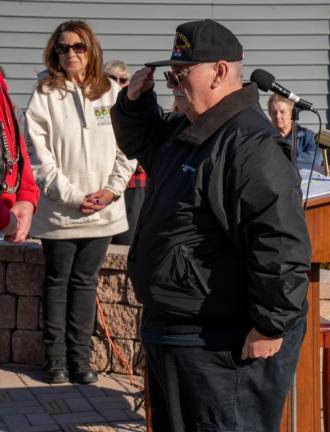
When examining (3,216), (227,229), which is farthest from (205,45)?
(3,216)

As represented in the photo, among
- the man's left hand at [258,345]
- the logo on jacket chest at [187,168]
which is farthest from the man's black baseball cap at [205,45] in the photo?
the man's left hand at [258,345]

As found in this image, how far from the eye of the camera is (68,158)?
5.82m

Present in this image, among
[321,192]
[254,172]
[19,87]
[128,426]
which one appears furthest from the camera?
[19,87]

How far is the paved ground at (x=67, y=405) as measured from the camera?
5.32 metres

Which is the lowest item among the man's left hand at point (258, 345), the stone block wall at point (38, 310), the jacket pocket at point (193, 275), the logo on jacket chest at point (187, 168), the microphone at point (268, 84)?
the stone block wall at point (38, 310)

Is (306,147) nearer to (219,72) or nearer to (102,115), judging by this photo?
(102,115)

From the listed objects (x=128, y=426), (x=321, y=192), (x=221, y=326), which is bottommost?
(x=128, y=426)

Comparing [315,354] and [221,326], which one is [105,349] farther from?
[221,326]

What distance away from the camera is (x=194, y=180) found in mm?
3400

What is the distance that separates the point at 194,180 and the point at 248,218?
22 centimetres

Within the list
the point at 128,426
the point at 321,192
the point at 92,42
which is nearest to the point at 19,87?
the point at 92,42

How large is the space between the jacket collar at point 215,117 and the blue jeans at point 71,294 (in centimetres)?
243

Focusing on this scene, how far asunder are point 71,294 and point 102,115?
3.49ft

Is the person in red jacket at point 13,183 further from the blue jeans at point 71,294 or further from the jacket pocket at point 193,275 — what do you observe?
the blue jeans at point 71,294
